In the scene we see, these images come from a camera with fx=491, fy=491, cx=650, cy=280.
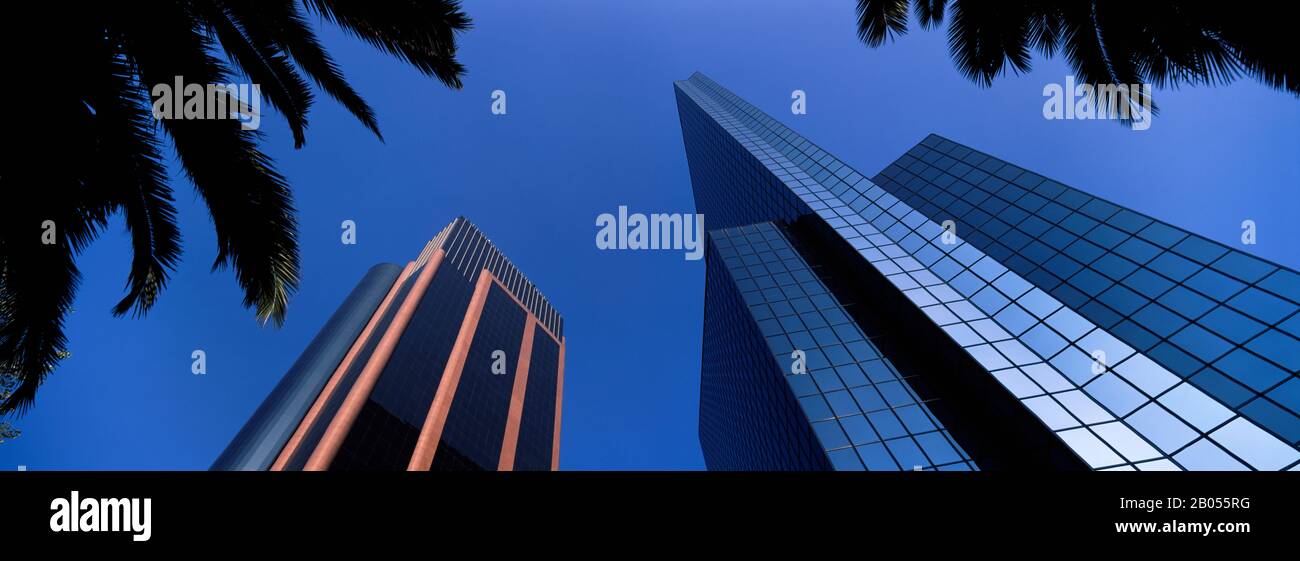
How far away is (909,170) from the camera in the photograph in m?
56.3

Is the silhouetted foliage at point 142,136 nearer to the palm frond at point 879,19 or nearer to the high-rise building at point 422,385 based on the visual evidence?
the palm frond at point 879,19

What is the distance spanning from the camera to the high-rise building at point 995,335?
17.0 meters

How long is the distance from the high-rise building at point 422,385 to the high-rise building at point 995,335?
34698 millimetres

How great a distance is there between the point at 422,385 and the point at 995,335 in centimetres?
6084

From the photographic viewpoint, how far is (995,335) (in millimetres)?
21734

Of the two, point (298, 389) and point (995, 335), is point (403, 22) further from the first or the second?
point (298, 389)

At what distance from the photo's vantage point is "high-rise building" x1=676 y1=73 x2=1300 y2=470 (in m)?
17.0

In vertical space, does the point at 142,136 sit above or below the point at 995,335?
above

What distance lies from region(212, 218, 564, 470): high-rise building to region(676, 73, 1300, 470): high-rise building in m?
34.7

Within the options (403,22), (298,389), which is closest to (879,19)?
(403,22)
